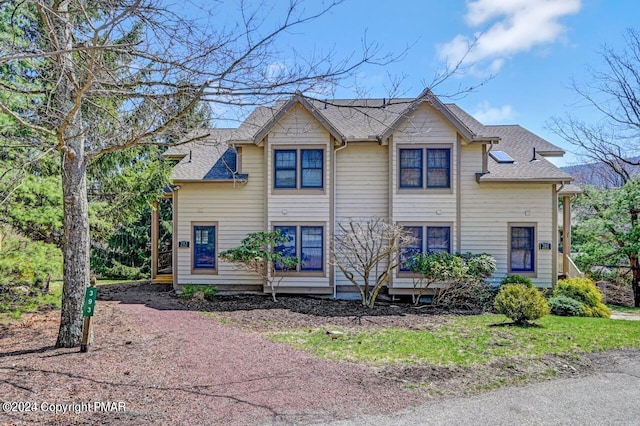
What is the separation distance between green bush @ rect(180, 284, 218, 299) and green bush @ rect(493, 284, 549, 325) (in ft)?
27.4

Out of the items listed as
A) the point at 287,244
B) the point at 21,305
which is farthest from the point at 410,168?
the point at 21,305

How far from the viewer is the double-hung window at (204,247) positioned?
13.2 meters

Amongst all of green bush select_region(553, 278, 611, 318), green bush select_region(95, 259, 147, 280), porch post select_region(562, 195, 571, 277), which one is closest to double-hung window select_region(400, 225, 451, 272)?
green bush select_region(553, 278, 611, 318)

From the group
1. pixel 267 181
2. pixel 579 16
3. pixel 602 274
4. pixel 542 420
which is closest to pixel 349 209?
pixel 267 181

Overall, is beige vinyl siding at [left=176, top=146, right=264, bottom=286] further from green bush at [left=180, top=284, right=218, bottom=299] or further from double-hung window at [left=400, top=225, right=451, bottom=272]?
double-hung window at [left=400, top=225, right=451, bottom=272]

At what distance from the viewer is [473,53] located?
5051 millimetres

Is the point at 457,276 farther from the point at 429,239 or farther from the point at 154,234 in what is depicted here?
the point at 154,234

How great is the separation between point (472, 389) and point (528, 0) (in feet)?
28.4

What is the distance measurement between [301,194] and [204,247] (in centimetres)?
381

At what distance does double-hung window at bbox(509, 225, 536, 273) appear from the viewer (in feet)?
41.8

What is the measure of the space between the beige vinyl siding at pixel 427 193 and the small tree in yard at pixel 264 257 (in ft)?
12.2

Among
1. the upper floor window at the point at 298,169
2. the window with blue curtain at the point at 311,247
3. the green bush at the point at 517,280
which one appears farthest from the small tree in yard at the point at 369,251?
the green bush at the point at 517,280

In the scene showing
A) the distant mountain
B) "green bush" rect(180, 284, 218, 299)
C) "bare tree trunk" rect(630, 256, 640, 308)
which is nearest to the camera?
"green bush" rect(180, 284, 218, 299)

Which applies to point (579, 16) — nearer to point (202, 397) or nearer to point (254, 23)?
point (254, 23)
